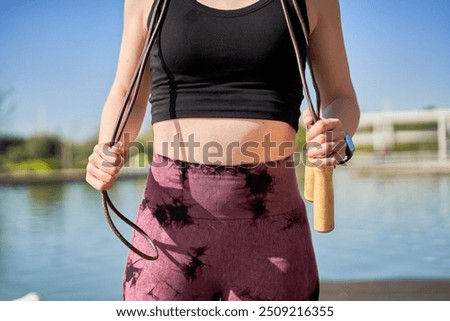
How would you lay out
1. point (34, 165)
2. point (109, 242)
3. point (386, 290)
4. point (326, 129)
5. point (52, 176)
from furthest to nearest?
point (52, 176), point (109, 242), point (34, 165), point (386, 290), point (326, 129)

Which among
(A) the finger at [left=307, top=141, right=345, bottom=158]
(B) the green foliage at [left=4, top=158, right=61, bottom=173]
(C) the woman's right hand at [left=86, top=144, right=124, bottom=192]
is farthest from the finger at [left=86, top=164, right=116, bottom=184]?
(B) the green foliage at [left=4, top=158, right=61, bottom=173]

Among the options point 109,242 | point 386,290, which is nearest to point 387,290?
point 386,290

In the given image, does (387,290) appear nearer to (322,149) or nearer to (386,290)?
(386,290)

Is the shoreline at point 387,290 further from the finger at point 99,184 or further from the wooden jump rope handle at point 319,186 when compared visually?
the finger at point 99,184

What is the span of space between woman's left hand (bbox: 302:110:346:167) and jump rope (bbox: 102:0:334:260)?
0.07 ft

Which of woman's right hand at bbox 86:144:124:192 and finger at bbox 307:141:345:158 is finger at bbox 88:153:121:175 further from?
finger at bbox 307:141:345:158

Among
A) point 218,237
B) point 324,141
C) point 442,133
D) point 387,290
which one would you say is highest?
point 442,133

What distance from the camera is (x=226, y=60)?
0.62m

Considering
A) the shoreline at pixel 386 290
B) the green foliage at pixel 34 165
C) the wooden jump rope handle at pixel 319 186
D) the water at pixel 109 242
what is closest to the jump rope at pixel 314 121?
the wooden jump rope handle at pixel 319 186

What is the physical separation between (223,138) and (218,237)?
11 centimetres

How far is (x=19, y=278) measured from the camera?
1902mm

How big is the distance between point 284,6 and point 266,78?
0.25 feet
